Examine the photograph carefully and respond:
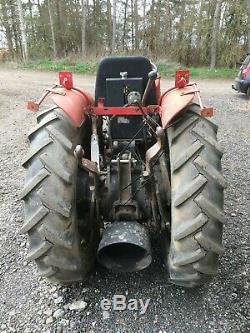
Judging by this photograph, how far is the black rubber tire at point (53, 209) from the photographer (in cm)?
196

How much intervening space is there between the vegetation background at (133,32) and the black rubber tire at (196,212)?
409 inches

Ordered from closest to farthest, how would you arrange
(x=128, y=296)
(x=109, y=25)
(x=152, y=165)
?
(x=152, y=165), (x=128, y=296), (x=109, y=25)

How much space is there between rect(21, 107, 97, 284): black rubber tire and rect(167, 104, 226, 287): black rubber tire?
55 centimetres

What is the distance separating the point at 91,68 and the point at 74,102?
10152 millimetres

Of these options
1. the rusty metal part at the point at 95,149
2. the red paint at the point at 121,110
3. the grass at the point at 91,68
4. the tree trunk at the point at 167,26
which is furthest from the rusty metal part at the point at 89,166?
the tree trunk at the point at 167,26

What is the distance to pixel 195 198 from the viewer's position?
1938 mm

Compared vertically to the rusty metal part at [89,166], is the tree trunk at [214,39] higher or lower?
lower

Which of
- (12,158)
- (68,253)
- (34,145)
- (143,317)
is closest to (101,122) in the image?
(34,145)

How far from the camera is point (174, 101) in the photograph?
96.7 inches

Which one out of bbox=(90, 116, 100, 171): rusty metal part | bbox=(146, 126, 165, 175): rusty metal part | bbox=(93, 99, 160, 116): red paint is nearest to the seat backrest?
bbox=(93, 99, 160, 116): red paint

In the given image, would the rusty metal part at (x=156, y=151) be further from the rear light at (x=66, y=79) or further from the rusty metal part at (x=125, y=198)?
the rear light at (x=66, y=79)

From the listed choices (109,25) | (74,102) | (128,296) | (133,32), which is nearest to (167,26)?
(133,32)

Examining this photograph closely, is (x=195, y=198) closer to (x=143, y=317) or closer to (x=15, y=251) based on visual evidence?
(x=143, y=317)

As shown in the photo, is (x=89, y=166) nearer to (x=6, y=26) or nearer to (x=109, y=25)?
(x=109, y=25)
